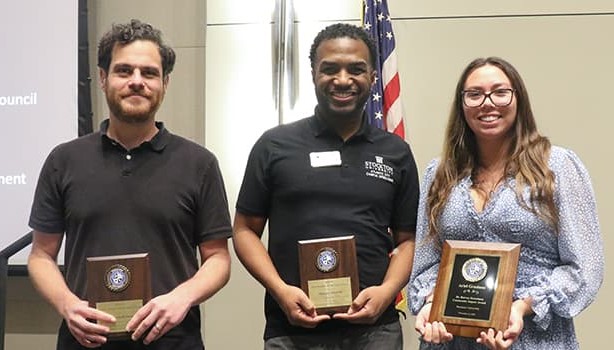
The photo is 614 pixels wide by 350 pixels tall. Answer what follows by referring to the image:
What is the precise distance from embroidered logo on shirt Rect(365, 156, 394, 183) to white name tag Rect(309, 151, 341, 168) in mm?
101

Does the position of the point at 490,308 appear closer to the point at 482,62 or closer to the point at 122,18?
the point at 482,62

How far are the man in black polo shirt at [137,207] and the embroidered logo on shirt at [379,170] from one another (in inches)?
20.0

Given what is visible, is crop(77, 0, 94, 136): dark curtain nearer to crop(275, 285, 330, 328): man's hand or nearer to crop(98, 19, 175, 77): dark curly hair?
crop(98, 19, 175, 77): dark curly hair

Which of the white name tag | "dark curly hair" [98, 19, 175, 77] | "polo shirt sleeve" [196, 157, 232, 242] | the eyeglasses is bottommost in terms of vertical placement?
"polo shirt sleeve" [196, 157, 232, 242]

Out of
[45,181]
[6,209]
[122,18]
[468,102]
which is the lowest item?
[6,209]

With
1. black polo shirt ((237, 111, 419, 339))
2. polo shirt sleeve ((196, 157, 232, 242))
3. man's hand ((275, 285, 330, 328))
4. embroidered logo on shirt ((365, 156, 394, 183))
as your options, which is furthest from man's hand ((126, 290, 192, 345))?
embroidered logo on shirt ((365, 156, 394, 183))

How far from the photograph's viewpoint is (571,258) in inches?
77.2

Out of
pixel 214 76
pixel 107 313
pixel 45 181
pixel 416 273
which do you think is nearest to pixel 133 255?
pixel 107 313

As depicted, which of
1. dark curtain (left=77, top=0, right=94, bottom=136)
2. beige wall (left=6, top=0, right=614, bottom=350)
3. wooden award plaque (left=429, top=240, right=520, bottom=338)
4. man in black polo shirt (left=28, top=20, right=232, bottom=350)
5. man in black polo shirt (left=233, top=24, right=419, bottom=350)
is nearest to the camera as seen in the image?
wooden award plaque (left=429, top=240, right=520, bottom=338)

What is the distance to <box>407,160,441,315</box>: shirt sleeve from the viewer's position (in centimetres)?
215

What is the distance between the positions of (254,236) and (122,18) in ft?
7.98

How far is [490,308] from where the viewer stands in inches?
75.2

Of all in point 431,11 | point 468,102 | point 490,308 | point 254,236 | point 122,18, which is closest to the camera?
point 490,308

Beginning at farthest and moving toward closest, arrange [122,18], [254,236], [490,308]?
[122,18] < [254,236] < [490,308]
